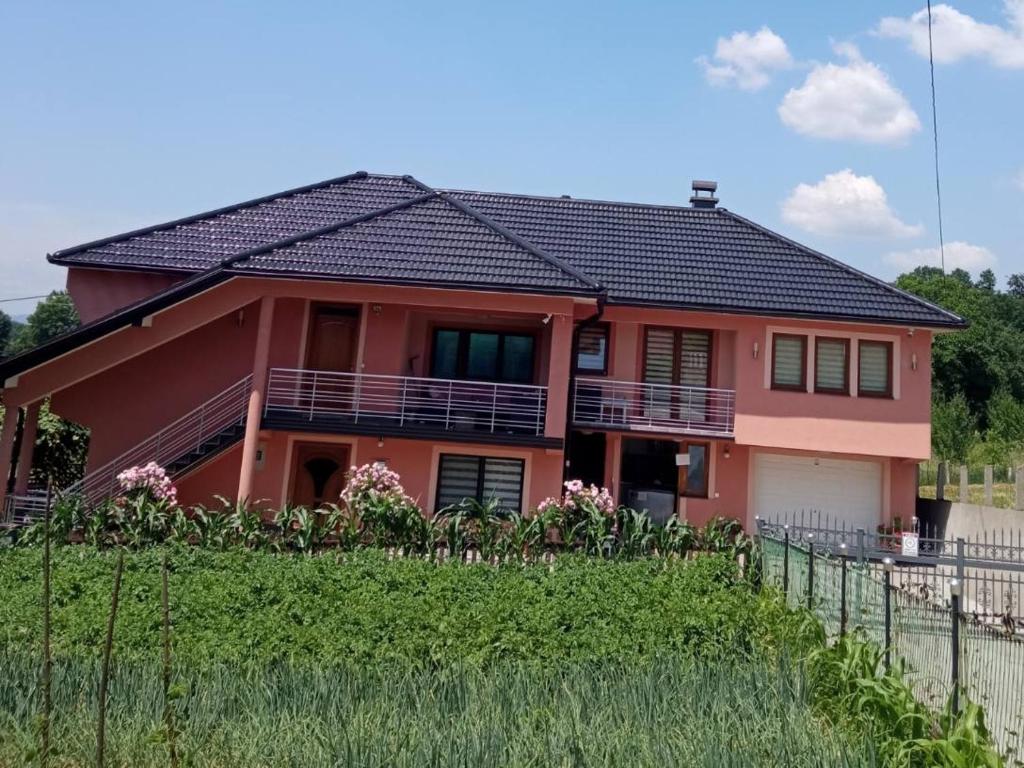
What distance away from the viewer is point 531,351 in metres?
17.9

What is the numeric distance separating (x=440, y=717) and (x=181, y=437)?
12.0m

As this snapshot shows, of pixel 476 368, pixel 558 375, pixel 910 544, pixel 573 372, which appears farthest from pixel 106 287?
pixel 910 544

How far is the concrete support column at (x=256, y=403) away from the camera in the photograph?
14.5 m

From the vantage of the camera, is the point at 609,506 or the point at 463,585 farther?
the point at 609,506

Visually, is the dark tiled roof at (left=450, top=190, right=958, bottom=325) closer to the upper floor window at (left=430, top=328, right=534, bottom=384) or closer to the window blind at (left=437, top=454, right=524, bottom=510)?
the upper floor window at (left=430, top=328, right=534, bottom=384)

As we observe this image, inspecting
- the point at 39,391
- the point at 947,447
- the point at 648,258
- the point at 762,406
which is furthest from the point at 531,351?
the point at 947,447

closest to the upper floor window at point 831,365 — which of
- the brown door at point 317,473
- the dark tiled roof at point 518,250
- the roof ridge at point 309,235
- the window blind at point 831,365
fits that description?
the window blind at point 831,365

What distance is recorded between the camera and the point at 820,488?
17875 millimetres

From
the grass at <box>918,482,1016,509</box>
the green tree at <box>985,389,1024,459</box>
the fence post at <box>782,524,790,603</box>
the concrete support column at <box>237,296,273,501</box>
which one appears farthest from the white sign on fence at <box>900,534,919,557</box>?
the green tree at <box>985,389,1024,459</box>

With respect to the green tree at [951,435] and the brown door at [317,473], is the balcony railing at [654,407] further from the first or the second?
the green tree at [951,435]

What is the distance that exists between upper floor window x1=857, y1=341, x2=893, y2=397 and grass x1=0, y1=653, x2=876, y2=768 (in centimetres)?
1204

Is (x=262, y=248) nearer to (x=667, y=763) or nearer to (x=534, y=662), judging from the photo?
(x=534, y=662)

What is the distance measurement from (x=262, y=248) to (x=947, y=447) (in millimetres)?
25659

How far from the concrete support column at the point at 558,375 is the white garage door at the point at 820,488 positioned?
5.55 meters
